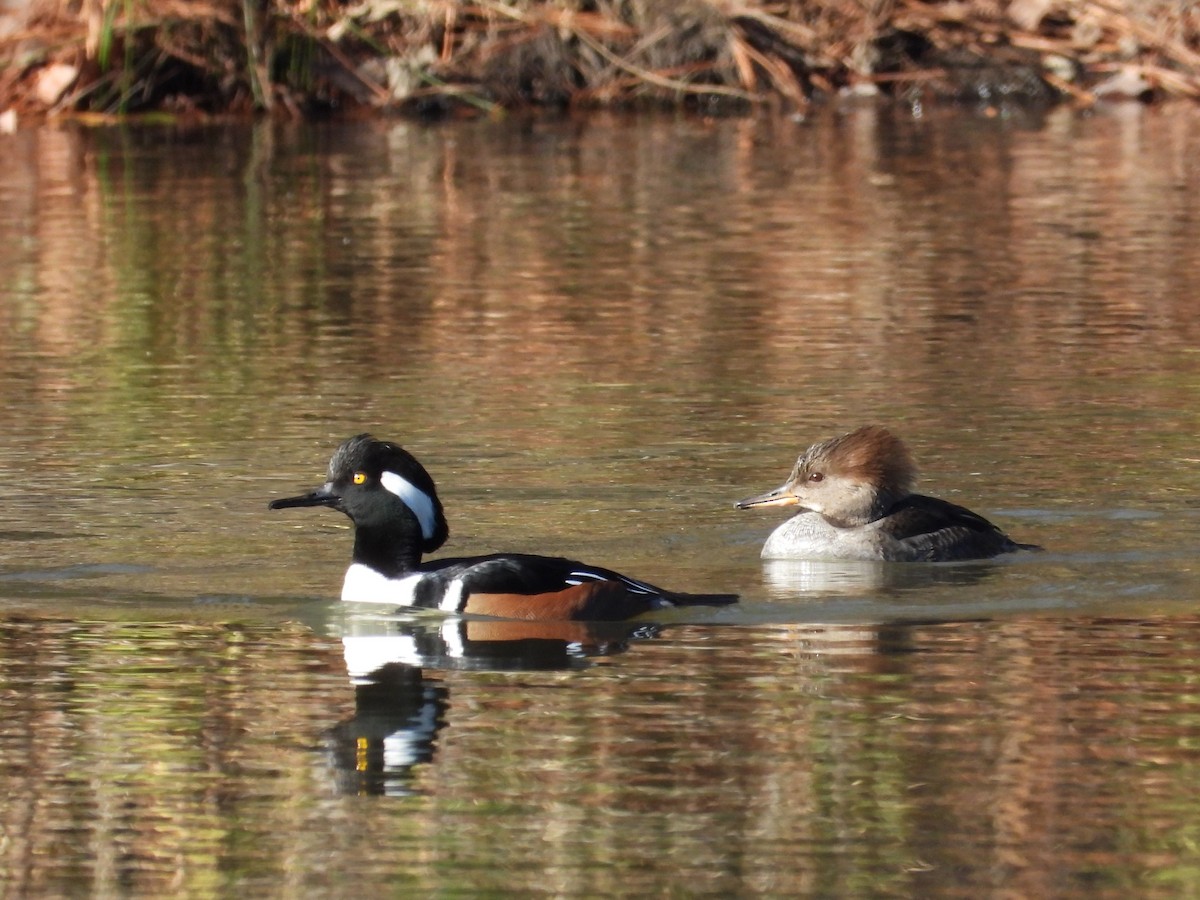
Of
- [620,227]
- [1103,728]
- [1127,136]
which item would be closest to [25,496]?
[1103,728]

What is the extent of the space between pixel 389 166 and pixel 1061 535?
12.5 m

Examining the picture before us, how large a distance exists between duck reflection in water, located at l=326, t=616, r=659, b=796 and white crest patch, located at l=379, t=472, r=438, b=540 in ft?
1.15

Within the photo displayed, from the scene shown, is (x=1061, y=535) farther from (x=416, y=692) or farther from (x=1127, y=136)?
(x=1127, y=136)

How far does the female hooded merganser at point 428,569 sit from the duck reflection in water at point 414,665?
69 mm

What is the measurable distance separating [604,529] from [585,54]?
1604 centimetres

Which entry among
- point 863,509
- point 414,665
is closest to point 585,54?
point 863,509

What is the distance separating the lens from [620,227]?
17.1m

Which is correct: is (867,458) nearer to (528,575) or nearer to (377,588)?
(528,575)

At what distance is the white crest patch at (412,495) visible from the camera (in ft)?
26.7

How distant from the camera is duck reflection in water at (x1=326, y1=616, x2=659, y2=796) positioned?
6.14 meters

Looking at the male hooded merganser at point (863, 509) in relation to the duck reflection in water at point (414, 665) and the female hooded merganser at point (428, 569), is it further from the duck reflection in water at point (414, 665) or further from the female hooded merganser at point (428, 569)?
the duck reflection in water at point (414, 665)

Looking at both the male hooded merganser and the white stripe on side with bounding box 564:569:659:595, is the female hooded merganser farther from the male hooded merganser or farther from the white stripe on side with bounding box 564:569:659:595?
the male hooded merganser

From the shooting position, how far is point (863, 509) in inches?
364

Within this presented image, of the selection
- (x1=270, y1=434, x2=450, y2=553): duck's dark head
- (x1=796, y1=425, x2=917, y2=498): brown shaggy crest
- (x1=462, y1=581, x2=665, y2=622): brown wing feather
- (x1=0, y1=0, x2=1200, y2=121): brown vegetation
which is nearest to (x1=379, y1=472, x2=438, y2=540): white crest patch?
(x1=270, y1=434, x2=450, y2=553): duck's dark head
